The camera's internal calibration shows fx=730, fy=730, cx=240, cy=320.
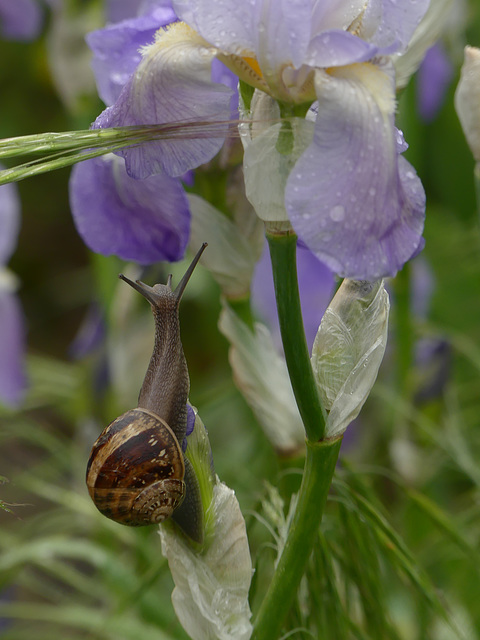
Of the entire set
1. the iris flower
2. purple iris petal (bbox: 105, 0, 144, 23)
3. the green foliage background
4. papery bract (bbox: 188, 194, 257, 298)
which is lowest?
the green foliage background

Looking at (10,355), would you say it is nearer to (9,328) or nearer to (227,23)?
(9,328)

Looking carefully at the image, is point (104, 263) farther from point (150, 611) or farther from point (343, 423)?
point (343, 423)

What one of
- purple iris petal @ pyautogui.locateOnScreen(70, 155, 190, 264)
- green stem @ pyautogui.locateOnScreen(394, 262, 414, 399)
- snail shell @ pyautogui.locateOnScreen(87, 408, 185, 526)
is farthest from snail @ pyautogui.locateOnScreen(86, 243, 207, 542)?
green stem @ pyautogui.locateOnScreen(394, 262, 414, 399)

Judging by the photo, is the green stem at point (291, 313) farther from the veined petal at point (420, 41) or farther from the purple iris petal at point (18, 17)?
the purple iris petal at point (18, 17)

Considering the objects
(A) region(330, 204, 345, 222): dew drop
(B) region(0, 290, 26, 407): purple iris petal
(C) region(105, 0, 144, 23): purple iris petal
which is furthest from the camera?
(C) region(105, 0, 144, 23): purple iris petal

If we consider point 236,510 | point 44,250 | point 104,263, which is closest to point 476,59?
point 236,510

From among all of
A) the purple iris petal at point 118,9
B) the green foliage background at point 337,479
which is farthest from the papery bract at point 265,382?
the purple iris petal at point 118,9

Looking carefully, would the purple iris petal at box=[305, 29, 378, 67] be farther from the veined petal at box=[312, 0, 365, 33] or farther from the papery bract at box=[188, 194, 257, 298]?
the papery bract at box=[188, 194, 257, 298]
